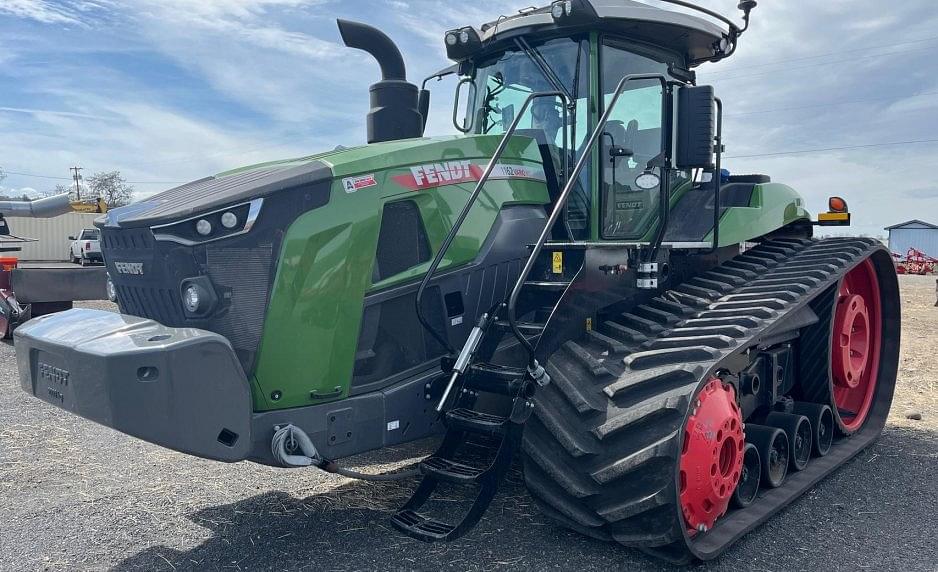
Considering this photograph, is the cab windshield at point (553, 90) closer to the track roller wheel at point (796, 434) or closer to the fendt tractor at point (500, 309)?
the fendt tractor at point (500, 309)

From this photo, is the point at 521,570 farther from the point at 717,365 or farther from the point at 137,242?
the point at 137,242

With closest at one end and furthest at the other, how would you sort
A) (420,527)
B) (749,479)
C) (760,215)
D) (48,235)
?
(420,527)
(749,479)
(760,215)
(48,235)

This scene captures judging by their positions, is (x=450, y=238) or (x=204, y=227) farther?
(x=450, y=238)

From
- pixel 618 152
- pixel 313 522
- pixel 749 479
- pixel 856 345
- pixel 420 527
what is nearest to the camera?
pixel 420 527

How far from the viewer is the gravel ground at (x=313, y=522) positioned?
12.0 feet

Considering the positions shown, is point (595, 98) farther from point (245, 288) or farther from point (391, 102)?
point (245, 288)

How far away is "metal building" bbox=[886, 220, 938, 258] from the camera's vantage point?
49.2 meters

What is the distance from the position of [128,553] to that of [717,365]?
9.95 feet

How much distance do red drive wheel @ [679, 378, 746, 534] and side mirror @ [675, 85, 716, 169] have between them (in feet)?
3.82

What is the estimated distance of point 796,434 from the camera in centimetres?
486

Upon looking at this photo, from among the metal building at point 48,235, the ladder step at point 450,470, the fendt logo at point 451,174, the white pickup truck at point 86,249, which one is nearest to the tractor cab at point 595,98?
the fendt logo at point 451,174

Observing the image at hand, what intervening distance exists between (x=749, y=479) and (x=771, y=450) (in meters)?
0.31

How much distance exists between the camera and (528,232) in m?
4.36

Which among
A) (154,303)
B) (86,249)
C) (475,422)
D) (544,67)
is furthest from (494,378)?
(86,249)
